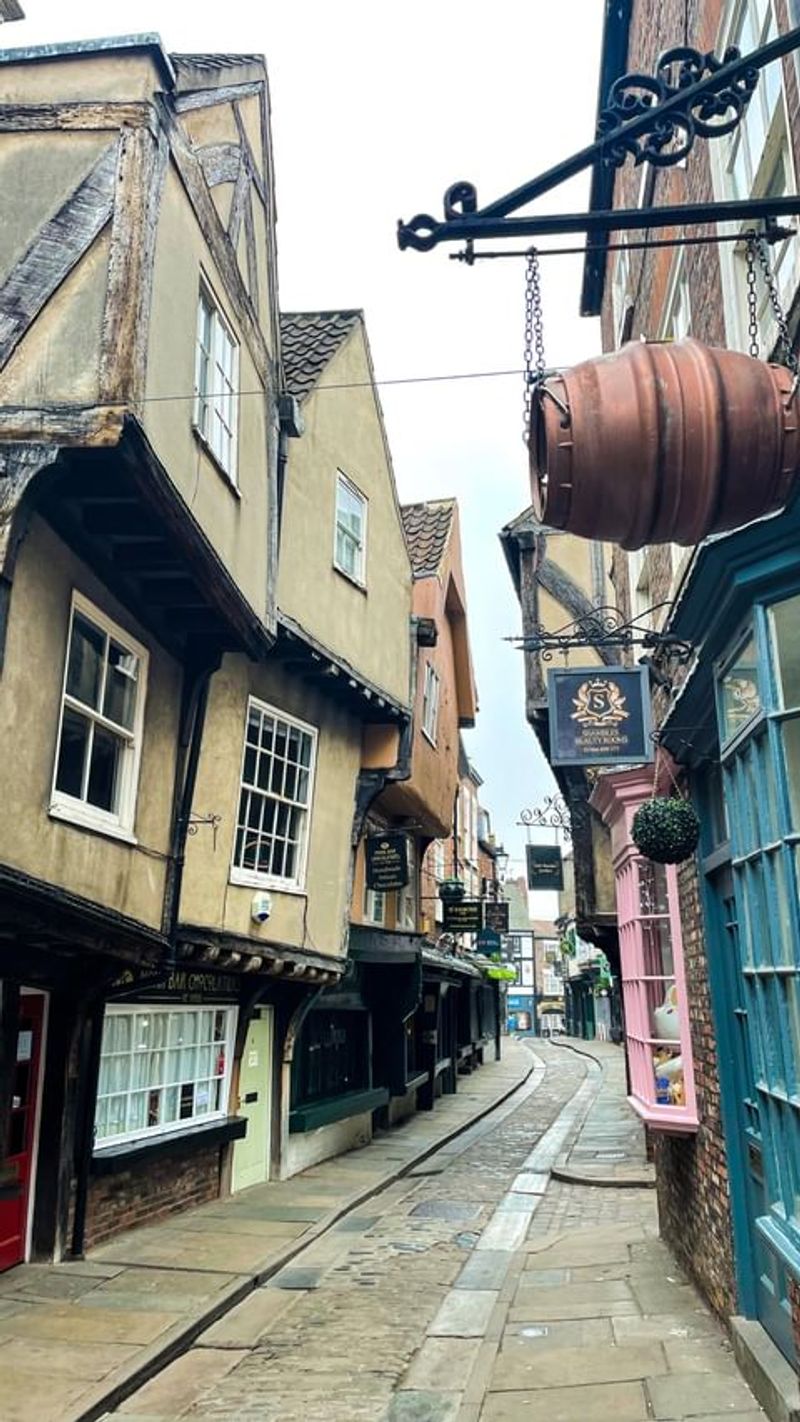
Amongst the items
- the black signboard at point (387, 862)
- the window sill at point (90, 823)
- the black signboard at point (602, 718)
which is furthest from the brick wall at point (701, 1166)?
the black signboard at point (387, 862)

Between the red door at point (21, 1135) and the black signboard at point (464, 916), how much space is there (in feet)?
49.1

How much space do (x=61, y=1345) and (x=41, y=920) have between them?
2823 mm

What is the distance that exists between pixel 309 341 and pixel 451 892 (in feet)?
44.5

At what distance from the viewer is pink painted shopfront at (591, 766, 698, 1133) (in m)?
7.90

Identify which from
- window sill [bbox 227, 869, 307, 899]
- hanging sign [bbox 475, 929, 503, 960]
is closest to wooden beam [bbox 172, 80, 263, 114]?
window sill [bbox 227, 869, 307, 899]

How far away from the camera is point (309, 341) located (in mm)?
14039

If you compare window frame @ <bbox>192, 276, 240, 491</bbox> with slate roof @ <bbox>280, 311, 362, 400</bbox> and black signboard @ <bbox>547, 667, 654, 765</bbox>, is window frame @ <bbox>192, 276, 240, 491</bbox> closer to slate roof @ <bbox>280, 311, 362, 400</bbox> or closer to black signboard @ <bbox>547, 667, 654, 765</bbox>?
slate roof @ <bbox>280, 311, 362, 400</bbox>

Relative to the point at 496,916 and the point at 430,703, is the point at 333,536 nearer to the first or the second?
the point at 430,703

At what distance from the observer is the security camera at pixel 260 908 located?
37.8ft

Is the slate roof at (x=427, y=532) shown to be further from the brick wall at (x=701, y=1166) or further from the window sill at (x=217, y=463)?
the brick wall at (x=701, y=1166)

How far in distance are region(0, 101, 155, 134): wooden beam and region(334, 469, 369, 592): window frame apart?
6427 mm

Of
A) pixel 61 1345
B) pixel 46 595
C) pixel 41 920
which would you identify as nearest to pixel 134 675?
pixel 46 595

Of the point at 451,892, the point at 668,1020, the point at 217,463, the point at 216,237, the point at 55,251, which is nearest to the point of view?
the point at 55,251

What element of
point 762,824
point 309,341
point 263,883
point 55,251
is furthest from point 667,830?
Answer: point 309,341
